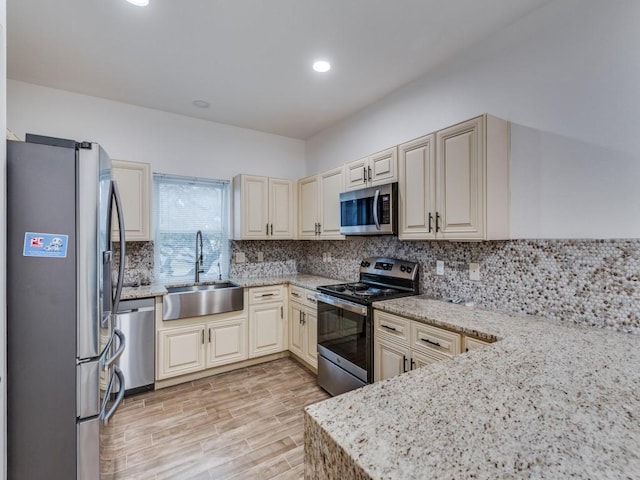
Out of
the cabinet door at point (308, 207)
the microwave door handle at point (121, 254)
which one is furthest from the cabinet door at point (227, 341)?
the microwave door handle at point (121, 254)

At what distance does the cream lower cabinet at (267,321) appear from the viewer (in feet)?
11.0

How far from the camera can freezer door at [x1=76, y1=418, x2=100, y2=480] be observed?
152cm

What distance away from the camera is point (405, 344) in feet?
6.90

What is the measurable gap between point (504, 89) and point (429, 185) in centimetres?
78

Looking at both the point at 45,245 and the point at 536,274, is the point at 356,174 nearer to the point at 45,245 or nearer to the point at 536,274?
the point at 536,274

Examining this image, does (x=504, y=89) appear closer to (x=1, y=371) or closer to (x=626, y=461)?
(x=626, y=461)

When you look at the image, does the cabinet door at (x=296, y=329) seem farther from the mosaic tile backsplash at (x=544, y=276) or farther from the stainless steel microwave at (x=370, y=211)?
the mosaic tile backsplash at (x=544, y=276)

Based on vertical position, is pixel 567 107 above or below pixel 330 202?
above

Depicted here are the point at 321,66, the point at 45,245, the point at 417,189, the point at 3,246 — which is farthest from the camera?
the point at 321,66

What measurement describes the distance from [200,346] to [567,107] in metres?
3.40

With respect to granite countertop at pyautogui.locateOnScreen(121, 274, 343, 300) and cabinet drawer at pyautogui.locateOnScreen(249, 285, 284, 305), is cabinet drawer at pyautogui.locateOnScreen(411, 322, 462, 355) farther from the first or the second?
cabinet drawer at pyautogui.locateOnScreen(249, 285, 284, 305)

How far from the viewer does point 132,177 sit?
298 cm

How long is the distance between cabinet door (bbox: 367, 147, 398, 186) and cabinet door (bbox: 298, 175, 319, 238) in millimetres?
869

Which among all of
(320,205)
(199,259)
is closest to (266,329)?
(199,259)
